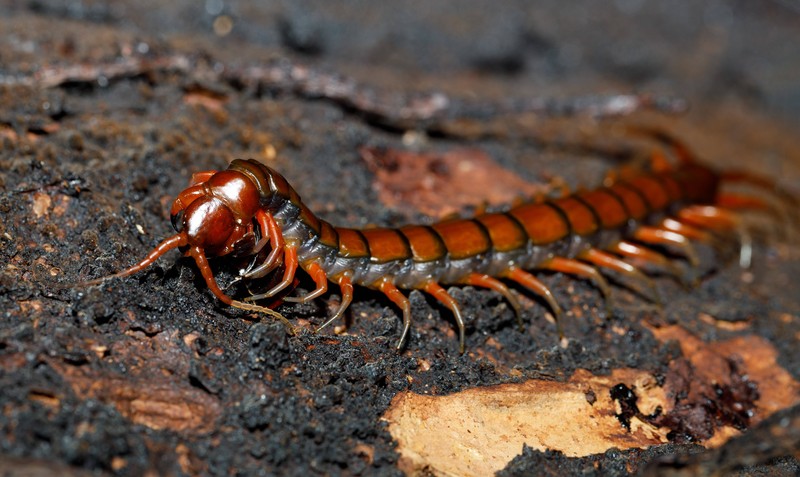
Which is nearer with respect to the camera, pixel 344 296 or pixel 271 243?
pixel 271 243

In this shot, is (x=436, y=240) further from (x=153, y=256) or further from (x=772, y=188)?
(x=772, y=188)

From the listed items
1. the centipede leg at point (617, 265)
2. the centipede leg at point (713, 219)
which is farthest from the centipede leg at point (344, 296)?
the centipede leg at point (713, 219)

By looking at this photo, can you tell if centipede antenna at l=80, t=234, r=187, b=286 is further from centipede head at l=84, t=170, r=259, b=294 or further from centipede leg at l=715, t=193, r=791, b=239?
centipede leg at l=715, t=193, r=791, b=239

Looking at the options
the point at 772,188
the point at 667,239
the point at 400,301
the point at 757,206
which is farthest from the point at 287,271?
the point at 772,188

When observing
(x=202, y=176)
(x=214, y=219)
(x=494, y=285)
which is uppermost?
(x=202, y=176)

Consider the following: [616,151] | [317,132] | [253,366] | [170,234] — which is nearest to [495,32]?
[616,151]

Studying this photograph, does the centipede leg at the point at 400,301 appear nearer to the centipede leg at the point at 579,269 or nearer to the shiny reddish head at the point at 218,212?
the shiny reddish head at the point at 218,212

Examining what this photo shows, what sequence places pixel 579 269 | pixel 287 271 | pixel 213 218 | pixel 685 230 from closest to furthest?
pixel 213 218 < pixel 287 271 < pixel 579 269 < pixel 685 230
